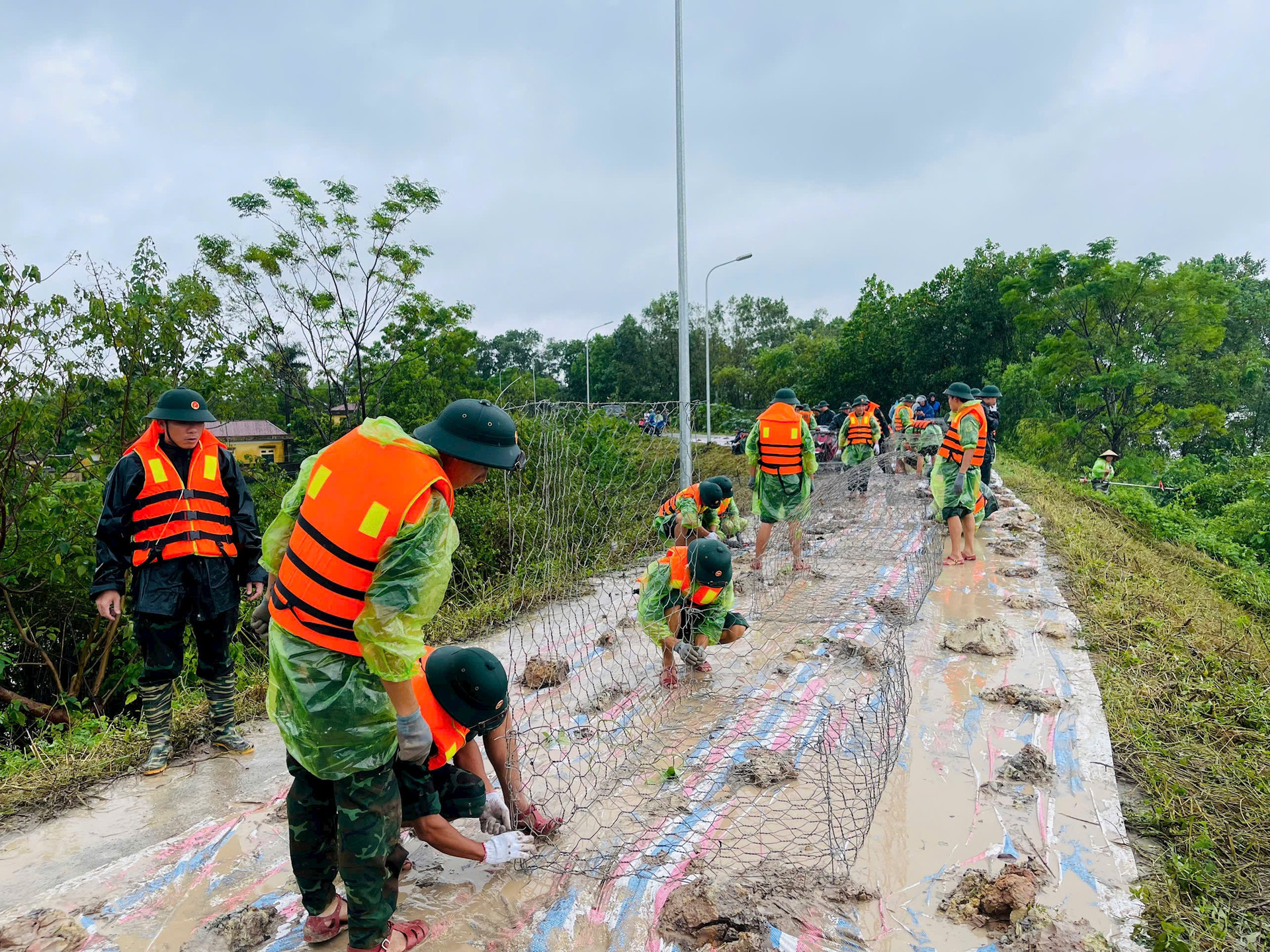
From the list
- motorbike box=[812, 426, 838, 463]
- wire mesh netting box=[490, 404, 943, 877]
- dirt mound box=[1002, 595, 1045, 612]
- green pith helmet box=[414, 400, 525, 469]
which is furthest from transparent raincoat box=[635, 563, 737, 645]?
motorbike box=[812, 426, 838, 463]

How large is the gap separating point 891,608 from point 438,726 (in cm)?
333

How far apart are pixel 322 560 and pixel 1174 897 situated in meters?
2.47

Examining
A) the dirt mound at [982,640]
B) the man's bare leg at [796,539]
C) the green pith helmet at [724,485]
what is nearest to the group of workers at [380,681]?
the green pith helmet at [724,485]

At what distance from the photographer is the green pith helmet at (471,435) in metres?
1.81

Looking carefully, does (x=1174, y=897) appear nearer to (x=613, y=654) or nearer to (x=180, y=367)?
(x=613, y=654)

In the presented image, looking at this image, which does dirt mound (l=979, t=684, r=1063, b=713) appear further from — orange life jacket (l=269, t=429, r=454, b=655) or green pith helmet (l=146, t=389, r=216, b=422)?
green pith helmet (l=146, t=389, r=216, b=422)

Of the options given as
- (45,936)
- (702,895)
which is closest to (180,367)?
(45,936)

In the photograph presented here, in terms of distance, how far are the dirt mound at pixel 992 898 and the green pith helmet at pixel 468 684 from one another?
54.6 inches

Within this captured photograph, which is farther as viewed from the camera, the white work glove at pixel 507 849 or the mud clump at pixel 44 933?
the white work glove at pixel 507 849

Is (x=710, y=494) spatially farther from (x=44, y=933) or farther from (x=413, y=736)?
(x=44, y=933)

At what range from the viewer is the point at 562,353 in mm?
52812

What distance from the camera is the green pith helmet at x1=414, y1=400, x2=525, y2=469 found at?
Answer: 1.81m

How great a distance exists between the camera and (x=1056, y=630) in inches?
168

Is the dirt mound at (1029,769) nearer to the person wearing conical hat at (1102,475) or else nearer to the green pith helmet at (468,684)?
the green pith helmet at (468,684)
